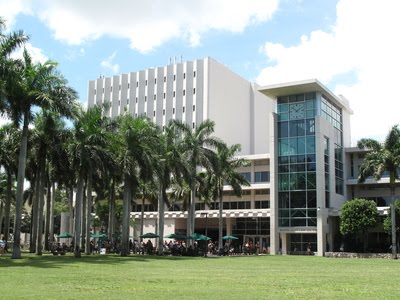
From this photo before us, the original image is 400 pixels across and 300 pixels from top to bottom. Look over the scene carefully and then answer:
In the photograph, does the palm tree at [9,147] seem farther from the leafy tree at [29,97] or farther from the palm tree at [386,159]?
the palm tree at [386,159]

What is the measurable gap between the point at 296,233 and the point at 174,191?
14.4m

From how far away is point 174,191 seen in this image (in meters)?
57.6

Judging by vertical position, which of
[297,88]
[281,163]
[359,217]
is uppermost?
[297,88]

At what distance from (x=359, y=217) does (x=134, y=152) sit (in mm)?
24599

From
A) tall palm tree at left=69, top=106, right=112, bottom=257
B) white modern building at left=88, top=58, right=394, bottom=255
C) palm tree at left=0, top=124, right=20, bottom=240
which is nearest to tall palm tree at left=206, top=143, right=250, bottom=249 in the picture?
white modern building at left=88, top=58, right=394, bottom=255

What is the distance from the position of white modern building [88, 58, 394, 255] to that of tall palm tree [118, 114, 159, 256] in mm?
6357

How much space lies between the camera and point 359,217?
52.2 meters

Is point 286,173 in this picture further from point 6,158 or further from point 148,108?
point 148,108

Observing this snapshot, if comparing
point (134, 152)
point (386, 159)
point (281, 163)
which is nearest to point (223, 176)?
point (281, 163)

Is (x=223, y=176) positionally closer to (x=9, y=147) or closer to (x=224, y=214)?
(x=224, y=214)

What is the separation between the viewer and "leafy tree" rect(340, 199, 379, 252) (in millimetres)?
51938

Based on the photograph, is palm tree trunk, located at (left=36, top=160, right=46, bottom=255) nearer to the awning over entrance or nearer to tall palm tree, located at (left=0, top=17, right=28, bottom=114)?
tall palm tree, located at (left=0, top=17, right=28, bottom=114)

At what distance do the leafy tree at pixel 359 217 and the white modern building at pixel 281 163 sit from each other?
11.8 ft

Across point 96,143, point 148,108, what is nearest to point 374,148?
point 96,143
